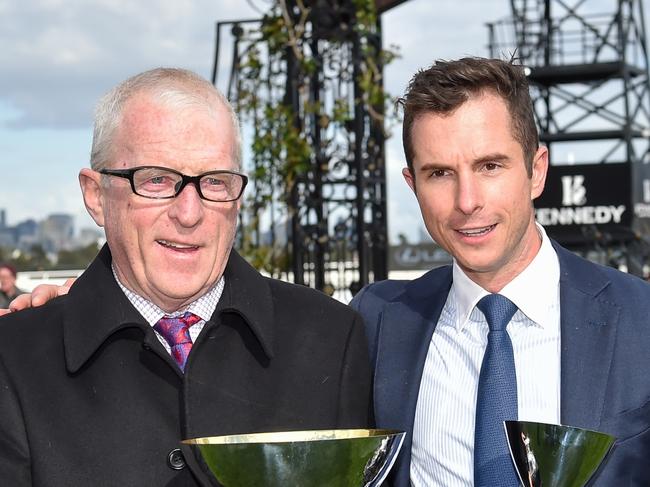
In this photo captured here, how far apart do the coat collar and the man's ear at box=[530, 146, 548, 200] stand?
0.76 meters

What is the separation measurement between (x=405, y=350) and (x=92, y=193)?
0.96 meters

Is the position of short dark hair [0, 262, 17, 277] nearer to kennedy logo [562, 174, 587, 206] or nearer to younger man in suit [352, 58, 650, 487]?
kennedy logo [562, 174, 587, 206]

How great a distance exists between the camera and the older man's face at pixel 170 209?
7.88 feet

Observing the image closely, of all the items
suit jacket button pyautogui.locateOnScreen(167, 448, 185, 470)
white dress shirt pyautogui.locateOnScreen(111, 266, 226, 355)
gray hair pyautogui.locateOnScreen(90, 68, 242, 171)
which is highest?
gray hair pyautogui.locateOnScreen(90, 68, 242, 171)

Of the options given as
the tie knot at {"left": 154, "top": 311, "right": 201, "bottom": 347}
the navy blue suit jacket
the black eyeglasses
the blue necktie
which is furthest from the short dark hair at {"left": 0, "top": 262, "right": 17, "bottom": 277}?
the blue necktie

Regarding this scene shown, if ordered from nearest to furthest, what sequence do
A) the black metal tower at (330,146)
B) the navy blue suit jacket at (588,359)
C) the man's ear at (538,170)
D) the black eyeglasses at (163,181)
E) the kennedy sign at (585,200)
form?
the black eyeglasses at (163,181) < the navy blue suit jacket at (588,359) < the man's ear at (538,170) < the black metal tower at (330,146) < the kennedy sign at (585,200)

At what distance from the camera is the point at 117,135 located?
96.0 inches

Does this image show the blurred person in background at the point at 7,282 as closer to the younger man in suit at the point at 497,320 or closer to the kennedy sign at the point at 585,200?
the kennedy sign at the point at 585,200

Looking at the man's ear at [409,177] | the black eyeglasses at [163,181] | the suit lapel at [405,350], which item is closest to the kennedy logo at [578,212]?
the suit lapel at [405,350]

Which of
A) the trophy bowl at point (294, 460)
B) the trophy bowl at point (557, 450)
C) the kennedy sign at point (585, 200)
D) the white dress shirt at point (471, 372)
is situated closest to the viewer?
the trophy bowl at point (294, 460)

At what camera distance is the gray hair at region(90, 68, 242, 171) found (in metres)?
2.43

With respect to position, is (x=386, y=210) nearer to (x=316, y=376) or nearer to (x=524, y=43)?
(x=316, y=376)

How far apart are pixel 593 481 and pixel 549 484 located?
295 mm

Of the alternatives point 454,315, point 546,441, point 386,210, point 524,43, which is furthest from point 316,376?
point 524,43
